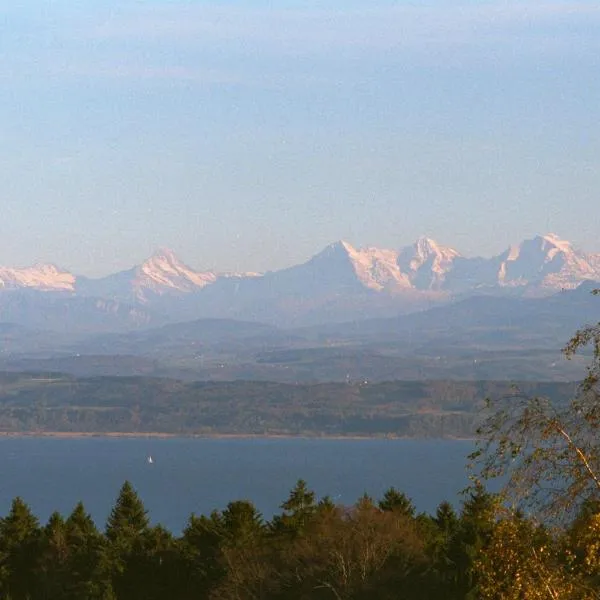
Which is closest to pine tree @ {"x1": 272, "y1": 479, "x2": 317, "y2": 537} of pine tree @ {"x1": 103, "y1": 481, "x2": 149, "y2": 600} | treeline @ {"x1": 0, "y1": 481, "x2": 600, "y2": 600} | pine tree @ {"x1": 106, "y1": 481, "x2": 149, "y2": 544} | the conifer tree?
treeline @ {"x1": 0, "y1": 481, "x2": 600, "y2": 600}

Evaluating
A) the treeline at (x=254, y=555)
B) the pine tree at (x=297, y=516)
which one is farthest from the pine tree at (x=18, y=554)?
the pine tree at (x=297, y=516)

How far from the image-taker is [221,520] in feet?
206

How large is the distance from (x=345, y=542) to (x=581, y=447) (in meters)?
29.5

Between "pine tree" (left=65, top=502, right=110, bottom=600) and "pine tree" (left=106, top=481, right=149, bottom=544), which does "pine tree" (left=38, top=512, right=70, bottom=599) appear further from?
"pine tree" (left=106, top=481, right=149, bottom=544)

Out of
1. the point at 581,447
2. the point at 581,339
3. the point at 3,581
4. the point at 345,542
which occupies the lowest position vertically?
the point at 3,581

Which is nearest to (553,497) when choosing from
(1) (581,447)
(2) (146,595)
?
(1) (581,447)

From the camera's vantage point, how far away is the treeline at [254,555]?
4697 cm

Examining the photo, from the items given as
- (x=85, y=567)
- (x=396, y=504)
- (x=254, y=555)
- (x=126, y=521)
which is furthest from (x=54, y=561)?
(x=396, y=504)

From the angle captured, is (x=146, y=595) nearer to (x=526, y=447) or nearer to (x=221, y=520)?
(x=221, y=520)

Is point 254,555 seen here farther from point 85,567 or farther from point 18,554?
point 18,554

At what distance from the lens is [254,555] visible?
51.4 m

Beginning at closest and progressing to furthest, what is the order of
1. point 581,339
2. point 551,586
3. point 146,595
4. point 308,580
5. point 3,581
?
point 551,586
point 581,339
point 308,580
point 146,595
point 3,581

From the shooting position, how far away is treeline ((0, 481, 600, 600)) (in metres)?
47.0

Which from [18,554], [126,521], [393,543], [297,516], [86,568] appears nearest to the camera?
[393,543]
